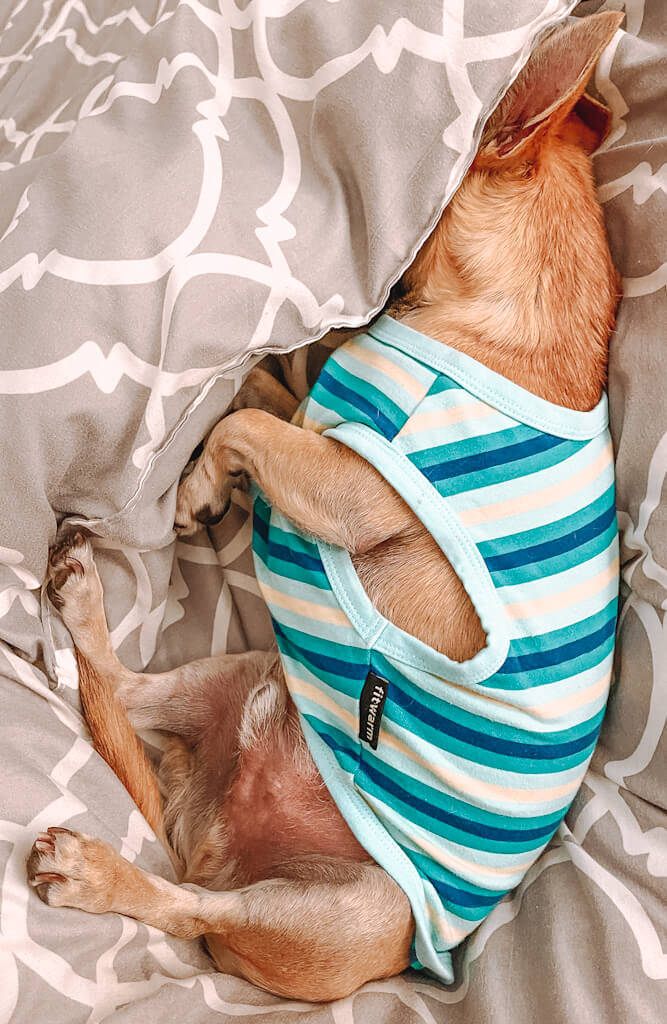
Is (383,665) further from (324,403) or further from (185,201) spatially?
(185,201)

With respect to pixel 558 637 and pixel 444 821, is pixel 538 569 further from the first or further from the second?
pixel 444 821

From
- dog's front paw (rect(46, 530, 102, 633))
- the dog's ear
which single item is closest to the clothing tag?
dog's front paw (rect(46, 530, 102, 633))

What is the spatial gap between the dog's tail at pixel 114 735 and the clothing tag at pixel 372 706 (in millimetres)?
467

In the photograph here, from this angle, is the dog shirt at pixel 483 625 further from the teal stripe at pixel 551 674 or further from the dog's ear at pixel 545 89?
the dog's ear at pixel 545 89

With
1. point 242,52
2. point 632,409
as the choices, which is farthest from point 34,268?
point 632,409

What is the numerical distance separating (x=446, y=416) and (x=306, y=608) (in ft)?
1.42

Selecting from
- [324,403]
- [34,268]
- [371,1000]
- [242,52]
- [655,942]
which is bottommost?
[371,1000]

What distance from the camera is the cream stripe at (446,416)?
1.29m

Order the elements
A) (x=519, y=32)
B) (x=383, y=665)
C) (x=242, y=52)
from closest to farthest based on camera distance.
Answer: (x=519, y=32)
(x=242, y=52)
(x=383, y=665)

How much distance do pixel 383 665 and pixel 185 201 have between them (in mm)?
830

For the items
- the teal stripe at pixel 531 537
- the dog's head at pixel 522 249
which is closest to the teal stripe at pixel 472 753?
the teal stripe at pixel 531 537

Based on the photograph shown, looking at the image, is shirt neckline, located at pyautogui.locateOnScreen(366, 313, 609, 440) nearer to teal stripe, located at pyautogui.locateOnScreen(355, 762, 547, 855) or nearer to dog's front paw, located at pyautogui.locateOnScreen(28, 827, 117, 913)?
teal stripe, located at pyautogui.locateOnScreen(355, 762, 547, 855)

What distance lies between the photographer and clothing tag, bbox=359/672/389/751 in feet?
4.50

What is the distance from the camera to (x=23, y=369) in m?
1.20
